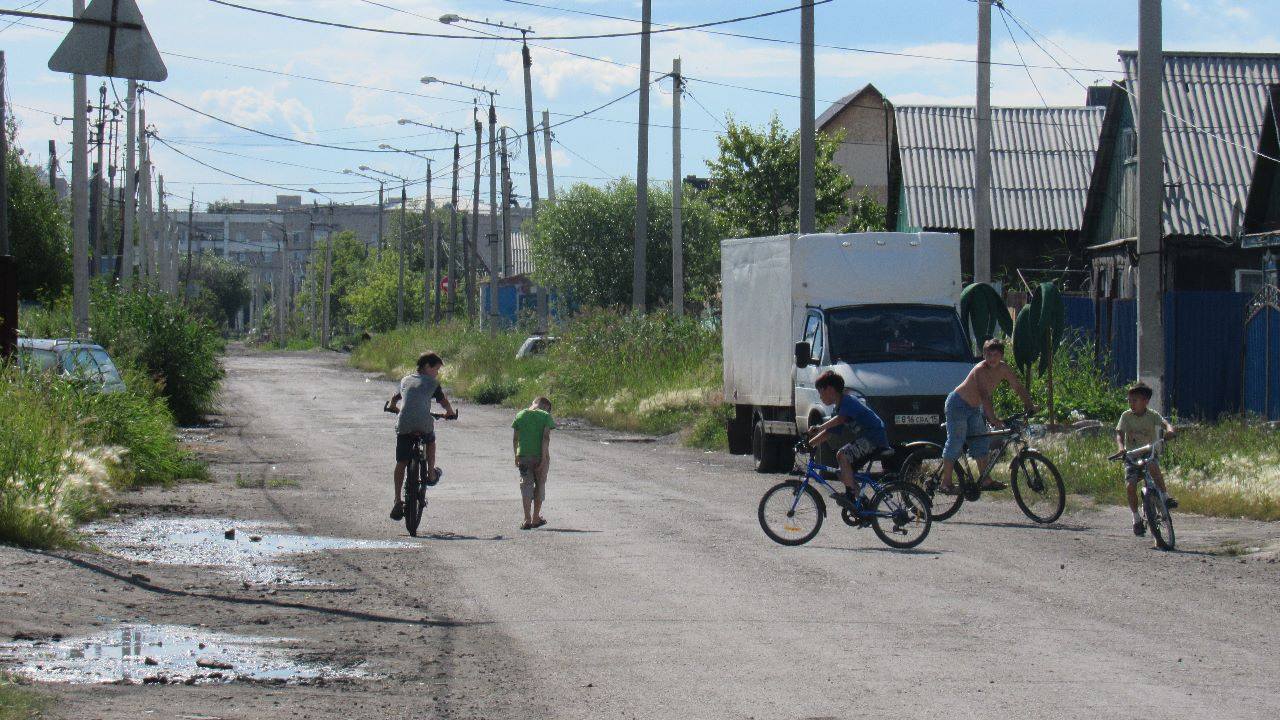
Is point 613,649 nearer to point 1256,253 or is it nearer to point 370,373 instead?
point 1256,253

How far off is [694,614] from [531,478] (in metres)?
5.41

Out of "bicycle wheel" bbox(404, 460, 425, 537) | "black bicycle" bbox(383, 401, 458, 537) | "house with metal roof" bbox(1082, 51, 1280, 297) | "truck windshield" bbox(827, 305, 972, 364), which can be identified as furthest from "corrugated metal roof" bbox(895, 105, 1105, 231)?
"bicycle wheel" bbox(404, 460, 425, 537)

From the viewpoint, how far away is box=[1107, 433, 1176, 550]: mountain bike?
42.5 feet

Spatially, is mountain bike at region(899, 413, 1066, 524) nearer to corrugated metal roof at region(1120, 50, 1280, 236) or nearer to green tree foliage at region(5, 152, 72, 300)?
corrugated metal roof at region(1120, 50, 1280, 236)

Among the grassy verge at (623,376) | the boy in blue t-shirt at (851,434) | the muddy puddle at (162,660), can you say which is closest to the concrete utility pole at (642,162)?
the grassy verge at (623,376)

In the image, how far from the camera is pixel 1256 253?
29469mm

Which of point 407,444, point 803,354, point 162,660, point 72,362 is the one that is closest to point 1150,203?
point 803,354

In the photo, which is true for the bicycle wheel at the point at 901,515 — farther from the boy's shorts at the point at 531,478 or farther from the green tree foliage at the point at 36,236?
the green tree foliage at the point at 36,236

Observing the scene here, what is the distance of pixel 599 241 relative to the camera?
6066 cm

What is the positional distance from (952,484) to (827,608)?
18.6ft

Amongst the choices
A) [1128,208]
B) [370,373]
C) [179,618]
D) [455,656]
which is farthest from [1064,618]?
[370,373]

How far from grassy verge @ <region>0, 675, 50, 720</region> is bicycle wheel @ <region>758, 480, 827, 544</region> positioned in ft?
24.5

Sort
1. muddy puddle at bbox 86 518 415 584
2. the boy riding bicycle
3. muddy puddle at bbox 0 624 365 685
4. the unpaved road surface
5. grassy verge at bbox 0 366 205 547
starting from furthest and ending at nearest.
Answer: the boy riding bicycle
grassy verge at bbox 0 366 205 547
muddy puddle at bbox 86 518 415 584
muddy puddle at bbox 0 624 365 685
the unpaved road surface

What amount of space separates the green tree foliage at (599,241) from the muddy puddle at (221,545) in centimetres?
4539
